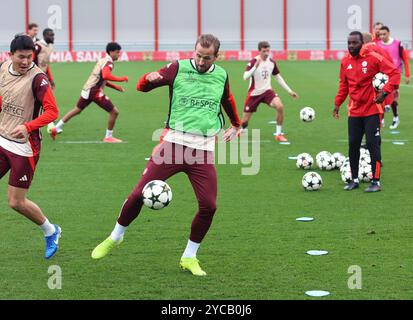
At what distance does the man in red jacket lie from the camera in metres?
12.7

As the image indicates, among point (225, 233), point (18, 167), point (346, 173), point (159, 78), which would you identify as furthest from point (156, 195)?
point (346, 173)

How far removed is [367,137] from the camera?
1310 cm

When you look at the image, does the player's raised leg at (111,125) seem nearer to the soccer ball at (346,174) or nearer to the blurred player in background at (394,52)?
the soccer ball at (346,174)

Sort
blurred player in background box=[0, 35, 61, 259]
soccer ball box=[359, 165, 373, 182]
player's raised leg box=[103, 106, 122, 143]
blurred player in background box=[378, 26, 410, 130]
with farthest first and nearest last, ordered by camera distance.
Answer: blurred player in background box=[378, 26, 410, 130] → player's raised leg box=[103, 106, 122, 143] → soccer ball box=[359, 165, 373, 182] → blurred player in background box=[0, 35, 61, 259]

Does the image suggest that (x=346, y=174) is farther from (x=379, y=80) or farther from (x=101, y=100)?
(x=101, y=100)

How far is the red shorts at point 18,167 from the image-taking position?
8.88 metres

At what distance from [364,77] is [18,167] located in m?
5.94

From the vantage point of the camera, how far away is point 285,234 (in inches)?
404

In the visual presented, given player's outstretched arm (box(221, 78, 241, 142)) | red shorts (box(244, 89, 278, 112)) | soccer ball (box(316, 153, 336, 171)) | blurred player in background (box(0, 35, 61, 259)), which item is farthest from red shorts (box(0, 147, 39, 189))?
red shorts (box(244, 89, 278, 112))

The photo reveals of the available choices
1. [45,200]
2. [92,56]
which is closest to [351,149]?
[45,200]

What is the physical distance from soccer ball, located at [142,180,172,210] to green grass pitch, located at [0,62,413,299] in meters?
0.71

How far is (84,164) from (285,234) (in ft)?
21.5

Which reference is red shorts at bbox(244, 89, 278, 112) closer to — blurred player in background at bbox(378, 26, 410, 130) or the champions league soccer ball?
blurred player in background at bbox(378, 26, 410, 130)
